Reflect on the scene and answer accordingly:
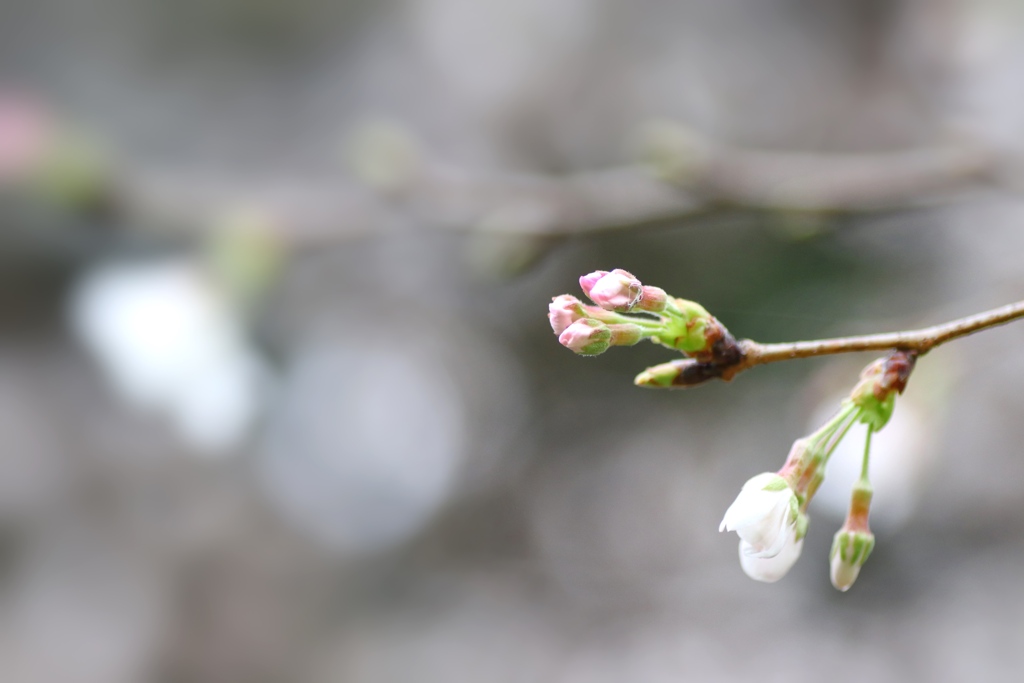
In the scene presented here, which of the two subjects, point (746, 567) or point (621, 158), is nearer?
point (746, 567)

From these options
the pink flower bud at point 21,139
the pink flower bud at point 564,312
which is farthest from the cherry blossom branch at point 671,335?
the pink flower bud at point 21,139

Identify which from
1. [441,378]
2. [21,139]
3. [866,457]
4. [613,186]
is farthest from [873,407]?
[441,378]

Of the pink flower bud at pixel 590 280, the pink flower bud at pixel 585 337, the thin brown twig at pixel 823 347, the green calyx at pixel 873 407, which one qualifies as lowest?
the green calyx at pixel 873 407

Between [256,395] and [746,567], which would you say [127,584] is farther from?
[746,567]

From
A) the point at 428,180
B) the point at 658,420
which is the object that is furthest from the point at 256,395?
the point at 428,180

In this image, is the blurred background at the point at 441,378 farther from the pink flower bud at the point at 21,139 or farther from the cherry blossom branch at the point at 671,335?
the cherry blossom branch at the point at 671,335

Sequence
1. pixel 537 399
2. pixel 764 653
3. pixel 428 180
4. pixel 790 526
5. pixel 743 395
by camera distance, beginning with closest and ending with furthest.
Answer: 1. pixel 790 526
2. pixel 428 180
3. pixel 764 653
4. pixel 743 395
5. pixel 537 399

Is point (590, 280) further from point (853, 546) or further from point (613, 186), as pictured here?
point (613, 186)
